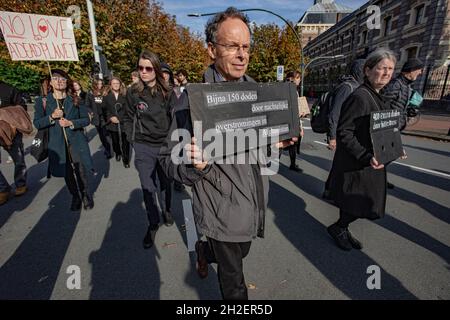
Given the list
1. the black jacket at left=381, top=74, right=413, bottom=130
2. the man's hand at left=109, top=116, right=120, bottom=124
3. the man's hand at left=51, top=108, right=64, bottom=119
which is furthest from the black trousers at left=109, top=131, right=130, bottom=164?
the black jacket at left=381, top=74, right=413, bottom=130

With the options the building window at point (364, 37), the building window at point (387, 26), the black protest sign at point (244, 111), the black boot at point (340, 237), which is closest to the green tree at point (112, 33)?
the black protest sign at point (244, 111)

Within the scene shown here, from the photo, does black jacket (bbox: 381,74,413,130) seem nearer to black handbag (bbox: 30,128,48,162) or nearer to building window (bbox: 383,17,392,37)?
black handbag (bbox: 30,128,48,162)

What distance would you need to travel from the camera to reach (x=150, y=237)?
297 centimetres

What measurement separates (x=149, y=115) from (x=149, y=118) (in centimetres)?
4

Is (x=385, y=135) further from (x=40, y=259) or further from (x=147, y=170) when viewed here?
(x=40, y=259)

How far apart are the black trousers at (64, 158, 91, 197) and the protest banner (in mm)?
1563

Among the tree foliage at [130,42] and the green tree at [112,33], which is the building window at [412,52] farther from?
the green tree at [112,33]

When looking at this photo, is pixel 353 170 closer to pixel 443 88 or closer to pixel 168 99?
pixel 168 99

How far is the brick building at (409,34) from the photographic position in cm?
1832

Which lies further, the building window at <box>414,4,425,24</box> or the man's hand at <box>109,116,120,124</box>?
the building window at <box>414,4,425,24</box>

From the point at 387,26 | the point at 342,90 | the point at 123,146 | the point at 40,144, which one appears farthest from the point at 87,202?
the point at 387,26

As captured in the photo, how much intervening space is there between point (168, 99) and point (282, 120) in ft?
6.02

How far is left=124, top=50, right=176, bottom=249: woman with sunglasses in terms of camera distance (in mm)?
2820
